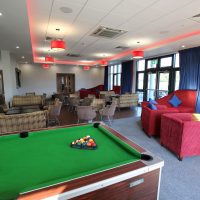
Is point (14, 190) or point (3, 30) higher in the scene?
point (3, 30)

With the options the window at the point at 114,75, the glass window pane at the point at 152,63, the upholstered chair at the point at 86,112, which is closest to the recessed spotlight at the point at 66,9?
the upholstered chair at the point at 86,112

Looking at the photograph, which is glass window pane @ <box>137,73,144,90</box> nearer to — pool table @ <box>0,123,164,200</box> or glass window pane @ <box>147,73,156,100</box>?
glass window pane @ <box>147,73,156,100</box>

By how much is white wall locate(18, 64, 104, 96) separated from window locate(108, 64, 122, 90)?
171cm

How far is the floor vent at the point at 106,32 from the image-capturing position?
425 cm

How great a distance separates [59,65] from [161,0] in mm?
10407

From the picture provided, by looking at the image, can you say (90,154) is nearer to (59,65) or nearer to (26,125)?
(26,125)

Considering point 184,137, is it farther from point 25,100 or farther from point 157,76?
point 25,100

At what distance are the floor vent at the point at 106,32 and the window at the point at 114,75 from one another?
6487 mm

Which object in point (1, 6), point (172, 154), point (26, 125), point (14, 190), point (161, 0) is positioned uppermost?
point (161, 0)

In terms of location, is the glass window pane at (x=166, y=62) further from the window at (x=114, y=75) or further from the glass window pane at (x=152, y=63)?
the window at (x=114, y=75)

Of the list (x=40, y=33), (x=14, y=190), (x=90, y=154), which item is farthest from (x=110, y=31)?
(x=14, y=190)

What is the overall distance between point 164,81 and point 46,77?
8811 millimetres

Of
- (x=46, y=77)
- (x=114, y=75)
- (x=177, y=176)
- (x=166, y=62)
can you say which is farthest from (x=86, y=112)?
(x=46, y=77)

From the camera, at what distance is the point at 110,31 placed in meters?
4.39
